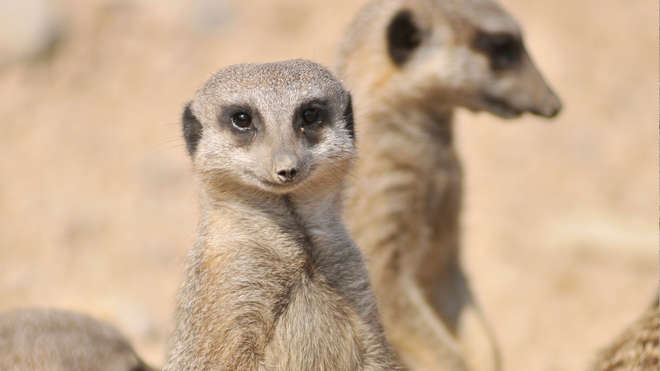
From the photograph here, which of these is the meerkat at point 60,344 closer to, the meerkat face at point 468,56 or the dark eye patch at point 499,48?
the meerkat face at point 468,56

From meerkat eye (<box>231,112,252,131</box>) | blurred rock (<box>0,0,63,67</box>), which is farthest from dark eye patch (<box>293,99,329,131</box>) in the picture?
blurred rock (<box>0,0,63,67</box>)

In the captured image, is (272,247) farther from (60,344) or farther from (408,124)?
(408,124)

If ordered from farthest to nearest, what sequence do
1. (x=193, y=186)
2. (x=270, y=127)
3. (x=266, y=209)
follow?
(x=193, y=186) < (x=266, y=209) < (x=270, y=127)

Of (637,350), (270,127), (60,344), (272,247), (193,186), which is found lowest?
(193,186)

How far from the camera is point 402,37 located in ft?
11.5

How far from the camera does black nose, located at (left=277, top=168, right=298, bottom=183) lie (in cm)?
212

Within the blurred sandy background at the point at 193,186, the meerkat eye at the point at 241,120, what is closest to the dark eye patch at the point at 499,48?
the meerkat eye at the point at 241,120

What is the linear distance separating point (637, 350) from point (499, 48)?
1470 mm

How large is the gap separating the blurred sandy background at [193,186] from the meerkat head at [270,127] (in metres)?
2.27

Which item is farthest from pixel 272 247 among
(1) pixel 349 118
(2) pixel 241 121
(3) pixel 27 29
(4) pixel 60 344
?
(3) pixel 27 29

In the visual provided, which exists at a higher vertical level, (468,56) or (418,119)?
(468,56)

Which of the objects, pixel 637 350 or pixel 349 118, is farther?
pixel 349 118

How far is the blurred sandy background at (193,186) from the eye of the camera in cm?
507

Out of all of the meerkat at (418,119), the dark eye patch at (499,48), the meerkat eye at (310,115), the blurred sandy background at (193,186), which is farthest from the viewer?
the blurred sandy background at (193,186)
